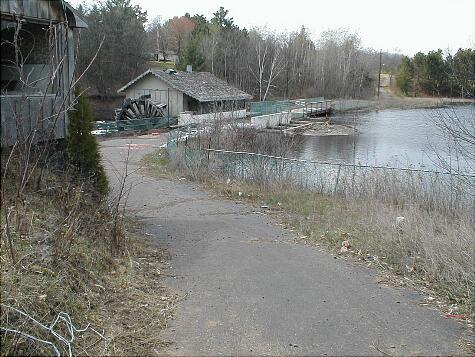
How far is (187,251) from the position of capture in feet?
29.5

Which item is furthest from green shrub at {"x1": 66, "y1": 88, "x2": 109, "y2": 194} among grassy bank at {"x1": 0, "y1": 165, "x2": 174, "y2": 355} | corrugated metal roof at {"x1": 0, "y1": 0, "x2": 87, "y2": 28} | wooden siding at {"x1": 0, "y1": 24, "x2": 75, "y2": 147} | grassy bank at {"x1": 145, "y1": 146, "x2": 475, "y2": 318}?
grassy bank at {"x1": 145, "y1": 146, "x2": 475, "y2": 318}

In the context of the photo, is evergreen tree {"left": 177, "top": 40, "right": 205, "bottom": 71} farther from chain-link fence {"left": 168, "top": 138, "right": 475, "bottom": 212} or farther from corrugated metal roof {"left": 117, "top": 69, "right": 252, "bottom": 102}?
chain-link fence {"left": 168, "top": 138, "right": 475, "bottom": 212}

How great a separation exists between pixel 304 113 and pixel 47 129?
48648 millimetres

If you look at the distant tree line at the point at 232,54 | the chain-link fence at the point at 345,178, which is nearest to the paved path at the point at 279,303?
the chain-link fence at the point at 345,178

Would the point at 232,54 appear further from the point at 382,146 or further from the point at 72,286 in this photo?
the point at 72,286

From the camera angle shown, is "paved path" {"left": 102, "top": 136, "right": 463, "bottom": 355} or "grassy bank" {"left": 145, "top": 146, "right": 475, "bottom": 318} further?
"grassy bank" {"left": 145, "top": 146, "right": 475, "bottom": 318}

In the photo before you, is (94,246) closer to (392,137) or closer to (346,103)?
(392,137)

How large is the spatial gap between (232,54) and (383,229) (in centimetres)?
6453

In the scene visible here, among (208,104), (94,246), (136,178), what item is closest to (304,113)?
(208,104)

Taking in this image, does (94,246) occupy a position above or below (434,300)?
above

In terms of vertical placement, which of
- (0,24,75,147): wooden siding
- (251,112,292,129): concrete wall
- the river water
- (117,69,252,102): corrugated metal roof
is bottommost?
the river water

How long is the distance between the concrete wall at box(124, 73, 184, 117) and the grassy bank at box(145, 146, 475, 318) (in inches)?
1075

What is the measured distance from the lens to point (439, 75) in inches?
1816

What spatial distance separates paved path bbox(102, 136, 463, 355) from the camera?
17.3ft
